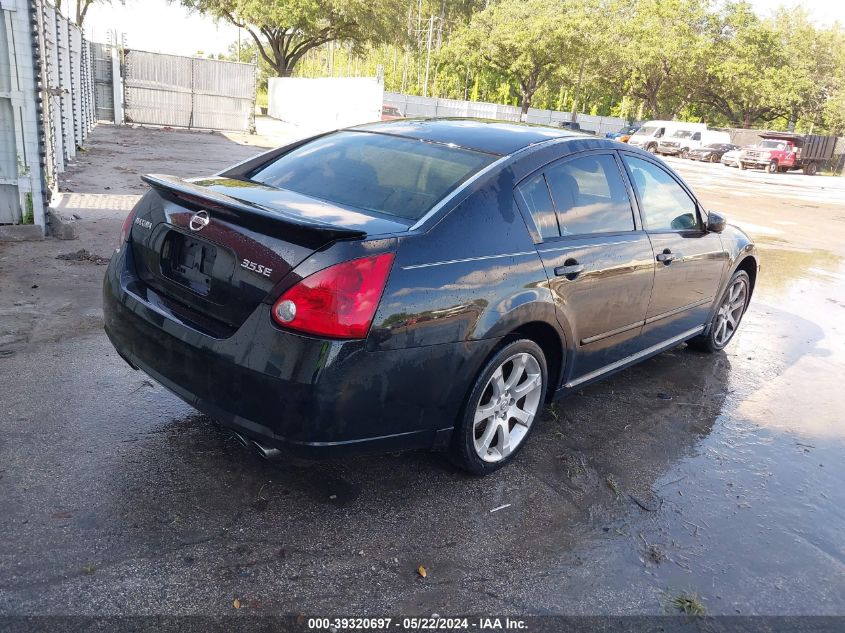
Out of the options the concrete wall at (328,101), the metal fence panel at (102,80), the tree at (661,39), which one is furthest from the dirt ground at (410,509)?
the tree at (661,39)

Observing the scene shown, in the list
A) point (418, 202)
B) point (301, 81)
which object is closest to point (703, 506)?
point (418, 202)

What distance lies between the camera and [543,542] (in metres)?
2.96

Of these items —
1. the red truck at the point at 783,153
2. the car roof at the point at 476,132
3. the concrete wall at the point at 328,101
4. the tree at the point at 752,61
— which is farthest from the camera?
the tree at the point at 752,61

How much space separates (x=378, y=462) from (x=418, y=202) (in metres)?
1.33

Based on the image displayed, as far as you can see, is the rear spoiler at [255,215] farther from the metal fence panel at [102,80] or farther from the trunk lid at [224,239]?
the metal fence panel at [102,80]

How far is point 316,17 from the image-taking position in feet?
127

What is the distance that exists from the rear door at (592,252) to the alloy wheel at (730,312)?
173 centimetres

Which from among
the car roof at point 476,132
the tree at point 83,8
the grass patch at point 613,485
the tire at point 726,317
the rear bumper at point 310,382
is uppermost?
the tree at point 83,8

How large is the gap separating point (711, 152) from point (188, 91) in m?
28.8

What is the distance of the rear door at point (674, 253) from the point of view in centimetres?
438

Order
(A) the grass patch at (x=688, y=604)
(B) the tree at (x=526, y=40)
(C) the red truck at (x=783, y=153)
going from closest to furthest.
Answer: (A) the grass patch at (x=688, y=604)
(C) the red truck at (x=783, y=153)
(B) the tree at (x=526, y=40)

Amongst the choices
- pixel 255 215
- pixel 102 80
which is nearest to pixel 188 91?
pixel 102 80

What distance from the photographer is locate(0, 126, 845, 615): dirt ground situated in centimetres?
254

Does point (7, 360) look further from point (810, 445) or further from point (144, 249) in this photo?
point (810, 445)
